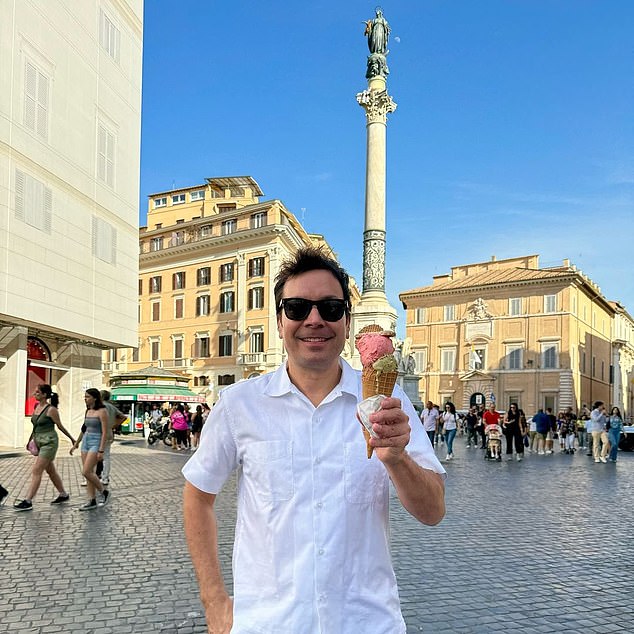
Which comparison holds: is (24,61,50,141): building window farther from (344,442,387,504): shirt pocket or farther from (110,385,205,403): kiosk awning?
(344,442,387,504): shirt pocket

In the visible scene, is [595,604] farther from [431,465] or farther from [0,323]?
[0,323]

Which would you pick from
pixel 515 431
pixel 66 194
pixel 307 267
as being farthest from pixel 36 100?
pixel 307 267

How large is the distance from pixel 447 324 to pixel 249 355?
22111 millimetres

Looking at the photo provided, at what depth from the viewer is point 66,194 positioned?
24094mm

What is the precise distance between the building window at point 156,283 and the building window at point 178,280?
5.00 ft

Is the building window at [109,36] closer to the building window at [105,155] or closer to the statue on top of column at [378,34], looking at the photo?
the building window at [105,155]

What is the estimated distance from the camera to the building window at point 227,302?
5091 cm

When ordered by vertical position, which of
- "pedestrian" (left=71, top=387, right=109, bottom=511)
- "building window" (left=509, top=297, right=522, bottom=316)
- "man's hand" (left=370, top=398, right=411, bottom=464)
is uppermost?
"building window" (left=509, top=297, right=522, bottom=316)

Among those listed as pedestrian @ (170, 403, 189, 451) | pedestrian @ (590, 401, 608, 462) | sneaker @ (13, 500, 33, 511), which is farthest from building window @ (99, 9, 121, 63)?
sneaker @ (13, 500, 33, 511)

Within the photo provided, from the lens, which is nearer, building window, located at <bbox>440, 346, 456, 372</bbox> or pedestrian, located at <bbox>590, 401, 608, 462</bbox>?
pedestrian, located at <bbox>590, 401, 608, 462</bbox>

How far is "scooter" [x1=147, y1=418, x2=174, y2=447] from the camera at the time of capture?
27.1 metres

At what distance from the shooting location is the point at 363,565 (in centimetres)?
191

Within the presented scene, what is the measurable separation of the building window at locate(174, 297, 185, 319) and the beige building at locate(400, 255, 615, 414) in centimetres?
2187

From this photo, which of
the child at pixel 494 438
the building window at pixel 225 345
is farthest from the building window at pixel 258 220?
the child at pixel 494 438
